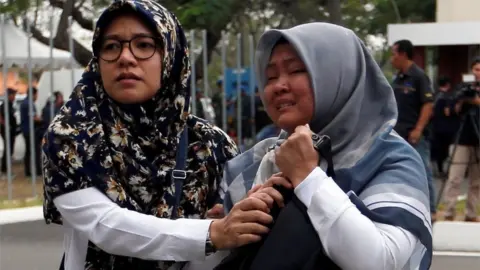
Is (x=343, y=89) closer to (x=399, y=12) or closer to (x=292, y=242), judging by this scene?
(x=292, y=242)

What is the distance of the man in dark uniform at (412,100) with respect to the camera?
320 inches

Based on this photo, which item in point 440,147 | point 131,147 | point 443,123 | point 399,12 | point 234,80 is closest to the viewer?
point 131,147

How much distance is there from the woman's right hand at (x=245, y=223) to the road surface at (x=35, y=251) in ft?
18.4

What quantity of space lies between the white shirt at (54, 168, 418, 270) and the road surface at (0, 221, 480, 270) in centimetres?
549

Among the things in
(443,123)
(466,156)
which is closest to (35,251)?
(466,156)

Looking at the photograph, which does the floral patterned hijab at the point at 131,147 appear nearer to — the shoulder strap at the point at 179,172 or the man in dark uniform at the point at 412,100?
the shoulder strap at the point at 179,172

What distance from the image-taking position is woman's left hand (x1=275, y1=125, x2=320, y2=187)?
6.14ft

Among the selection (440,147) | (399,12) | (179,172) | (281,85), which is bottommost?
(440,147)

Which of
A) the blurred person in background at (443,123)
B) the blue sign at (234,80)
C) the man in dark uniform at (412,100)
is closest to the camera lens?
the man in dark uniform at (412,100)

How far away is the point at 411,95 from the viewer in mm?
8195

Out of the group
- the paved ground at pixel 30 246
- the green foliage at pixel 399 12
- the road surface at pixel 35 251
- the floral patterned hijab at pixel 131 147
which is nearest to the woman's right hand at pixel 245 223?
the floral patterned hijab at pixel 131 147

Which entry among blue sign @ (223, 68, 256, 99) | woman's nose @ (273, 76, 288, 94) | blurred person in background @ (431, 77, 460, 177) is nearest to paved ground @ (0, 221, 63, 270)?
blue sign @ (223, 68, 256, 99)

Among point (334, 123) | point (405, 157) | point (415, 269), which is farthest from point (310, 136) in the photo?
point (415, 269)

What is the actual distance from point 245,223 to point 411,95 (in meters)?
6.43
